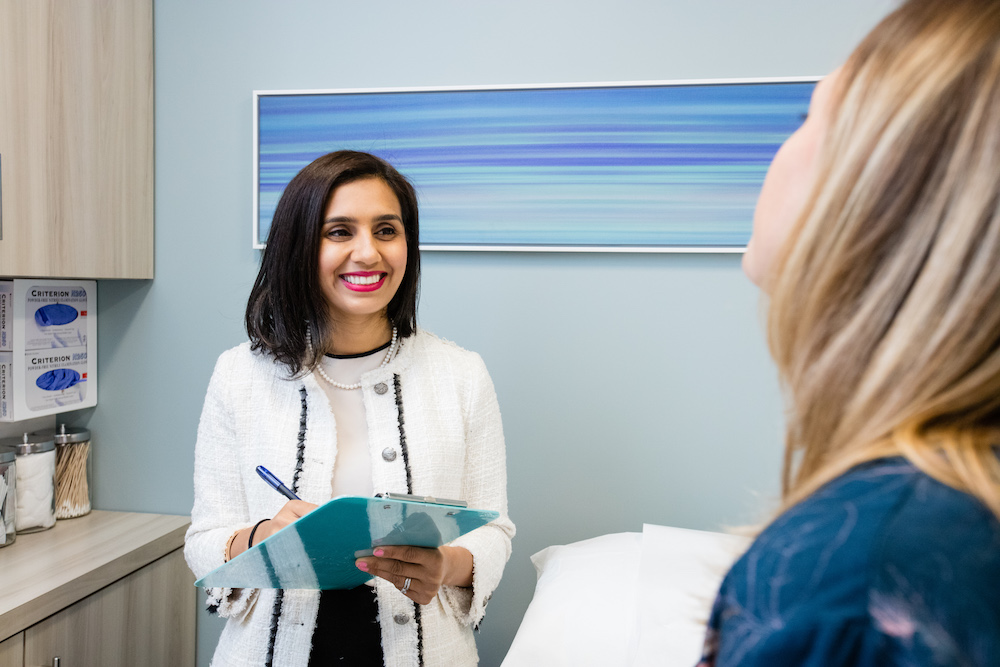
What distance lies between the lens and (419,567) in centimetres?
104

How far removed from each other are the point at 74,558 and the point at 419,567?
104 cm

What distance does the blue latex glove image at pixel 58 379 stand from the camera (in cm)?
176

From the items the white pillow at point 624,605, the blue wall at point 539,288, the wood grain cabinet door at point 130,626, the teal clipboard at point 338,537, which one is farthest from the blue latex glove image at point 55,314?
the white pillow at point 624,605

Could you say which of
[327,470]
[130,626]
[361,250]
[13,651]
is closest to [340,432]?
[327,470]

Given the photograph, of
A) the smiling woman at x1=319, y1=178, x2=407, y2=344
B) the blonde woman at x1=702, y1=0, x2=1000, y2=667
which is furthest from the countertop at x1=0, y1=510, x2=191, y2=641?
the blonde woman at x1=702, y1=0, x2=1000, y2=667

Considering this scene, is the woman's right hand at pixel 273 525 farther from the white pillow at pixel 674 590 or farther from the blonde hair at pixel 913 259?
the blonde hair at pixel 913 259

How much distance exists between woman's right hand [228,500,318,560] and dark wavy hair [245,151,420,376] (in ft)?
0.95

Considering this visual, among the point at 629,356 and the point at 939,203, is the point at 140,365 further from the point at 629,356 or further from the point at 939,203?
the point at 939,203

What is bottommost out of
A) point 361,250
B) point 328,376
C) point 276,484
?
point 276,484

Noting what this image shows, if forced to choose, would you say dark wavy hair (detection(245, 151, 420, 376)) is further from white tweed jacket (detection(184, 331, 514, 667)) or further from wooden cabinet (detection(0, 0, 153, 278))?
wooden cabinet (detection(0, 0, 153, 278))

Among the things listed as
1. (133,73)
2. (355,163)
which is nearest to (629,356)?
(355,163)

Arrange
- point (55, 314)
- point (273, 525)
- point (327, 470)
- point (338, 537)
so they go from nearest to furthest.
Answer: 1. point (338, 537)
2. point (273, 525)
3. point (327, 470)
4. point (55, 314)

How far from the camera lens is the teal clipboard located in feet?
2.50

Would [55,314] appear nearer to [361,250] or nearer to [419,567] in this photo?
[361,250]
